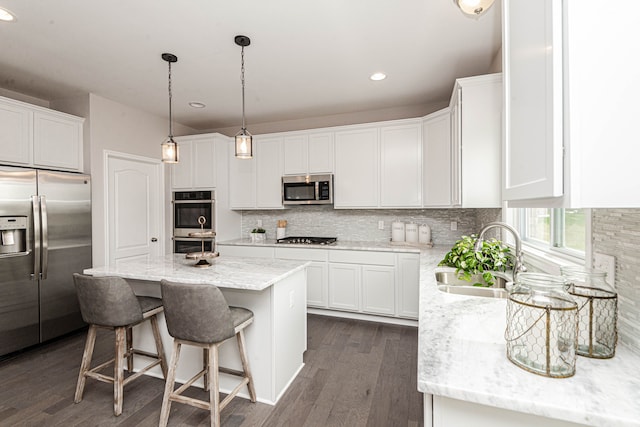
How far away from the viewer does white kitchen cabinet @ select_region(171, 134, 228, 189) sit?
14.2 feet

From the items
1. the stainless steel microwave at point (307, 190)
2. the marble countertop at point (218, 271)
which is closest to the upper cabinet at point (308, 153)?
the stainless steel microwave at point (307, 190)

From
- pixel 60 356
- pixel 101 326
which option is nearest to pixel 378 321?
pixel 101 326

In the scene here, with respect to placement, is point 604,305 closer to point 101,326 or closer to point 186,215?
point 101,326

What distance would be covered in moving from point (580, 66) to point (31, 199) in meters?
4.04

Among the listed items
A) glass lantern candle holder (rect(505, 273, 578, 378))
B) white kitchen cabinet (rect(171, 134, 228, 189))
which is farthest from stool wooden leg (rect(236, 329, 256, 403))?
white kitchen cabinet (rect(171, 134, 228, 189))

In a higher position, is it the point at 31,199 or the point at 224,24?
the point at 224,24

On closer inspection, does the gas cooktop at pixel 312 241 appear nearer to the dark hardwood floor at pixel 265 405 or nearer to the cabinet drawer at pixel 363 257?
the cabinet drawer at pixel 363 257

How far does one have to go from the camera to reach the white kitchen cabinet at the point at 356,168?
12.7 feet

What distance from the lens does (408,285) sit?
3414 mm

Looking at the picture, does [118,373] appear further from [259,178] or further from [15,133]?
[259,178]

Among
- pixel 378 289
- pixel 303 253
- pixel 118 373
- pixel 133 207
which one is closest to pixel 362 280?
pixel 378 289

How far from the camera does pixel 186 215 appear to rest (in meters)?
4.42

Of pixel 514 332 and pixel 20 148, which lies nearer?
pixel 514 332

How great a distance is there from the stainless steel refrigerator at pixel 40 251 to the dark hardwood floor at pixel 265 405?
10.7 inches
